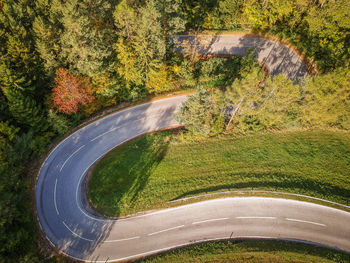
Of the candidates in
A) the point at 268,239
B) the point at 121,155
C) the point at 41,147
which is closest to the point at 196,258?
the point at 268,239

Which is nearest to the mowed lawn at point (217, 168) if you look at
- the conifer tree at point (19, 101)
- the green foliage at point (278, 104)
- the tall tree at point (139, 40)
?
the green foliage at point (278, 104)

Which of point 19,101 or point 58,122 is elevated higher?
point 19,101

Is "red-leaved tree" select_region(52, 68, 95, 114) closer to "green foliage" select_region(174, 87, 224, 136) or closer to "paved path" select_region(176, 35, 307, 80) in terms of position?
"green foliage" select_region(174, 87, 224, 136)

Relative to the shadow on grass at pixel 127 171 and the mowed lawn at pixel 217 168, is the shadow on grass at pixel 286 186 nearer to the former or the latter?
the mowed lawn at pixel 217 168

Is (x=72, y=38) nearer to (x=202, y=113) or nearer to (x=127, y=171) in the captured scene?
(x=127, y=171)

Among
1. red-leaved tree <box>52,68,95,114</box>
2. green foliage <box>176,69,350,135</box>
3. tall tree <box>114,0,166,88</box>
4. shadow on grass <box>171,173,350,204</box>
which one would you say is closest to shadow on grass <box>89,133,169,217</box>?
shadow on grass <box>171,173,350,204</box>

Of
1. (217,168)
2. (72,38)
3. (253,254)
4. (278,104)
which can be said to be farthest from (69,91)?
(253,254)

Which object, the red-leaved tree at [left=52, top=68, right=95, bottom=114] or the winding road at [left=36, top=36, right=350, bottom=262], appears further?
the red-leaved tree at [left=52, top=68, right=95, bottom=114]
